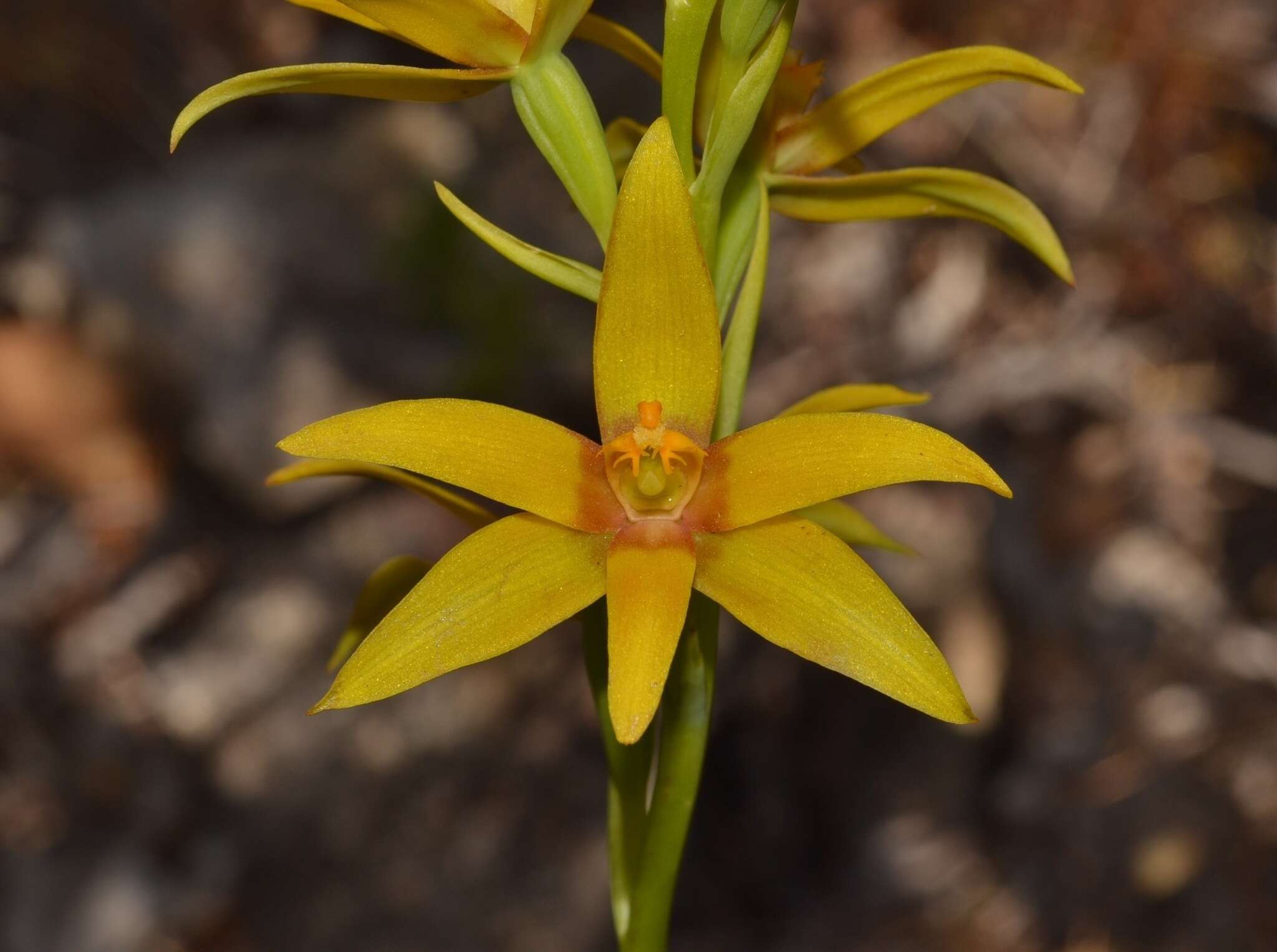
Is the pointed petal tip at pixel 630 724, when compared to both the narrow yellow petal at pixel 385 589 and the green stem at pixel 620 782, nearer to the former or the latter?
the green stem at pixel 620 782

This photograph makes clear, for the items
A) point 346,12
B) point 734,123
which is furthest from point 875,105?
point 346,12

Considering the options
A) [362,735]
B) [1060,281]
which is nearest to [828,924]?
[362,735]

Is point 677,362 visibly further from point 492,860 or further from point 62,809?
point 62,809

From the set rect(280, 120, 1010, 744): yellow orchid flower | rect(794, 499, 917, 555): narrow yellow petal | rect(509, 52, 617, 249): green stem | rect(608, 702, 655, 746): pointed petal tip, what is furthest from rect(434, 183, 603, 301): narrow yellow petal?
rect(608, 702, 655, 746): pointed petal tip

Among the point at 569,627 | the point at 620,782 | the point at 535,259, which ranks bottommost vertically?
the point at 569,627

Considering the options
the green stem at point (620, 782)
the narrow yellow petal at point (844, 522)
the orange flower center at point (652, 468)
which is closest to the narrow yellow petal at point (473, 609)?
the orange flower center at point (652, 468)

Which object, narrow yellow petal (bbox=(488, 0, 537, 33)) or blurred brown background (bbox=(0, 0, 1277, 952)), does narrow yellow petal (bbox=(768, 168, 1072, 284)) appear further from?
blurred brown background (bbox=(0, 0, 1277, 952))

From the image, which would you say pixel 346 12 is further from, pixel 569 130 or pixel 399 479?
pixel 399 479

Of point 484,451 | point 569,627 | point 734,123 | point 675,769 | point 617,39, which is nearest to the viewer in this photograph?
point 484,451
